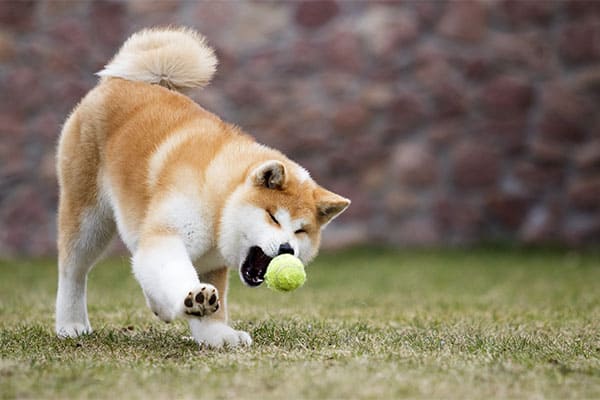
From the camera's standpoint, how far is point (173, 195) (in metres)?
3.61

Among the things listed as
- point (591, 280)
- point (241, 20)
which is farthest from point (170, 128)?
point (241, 20)

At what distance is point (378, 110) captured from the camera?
849cm

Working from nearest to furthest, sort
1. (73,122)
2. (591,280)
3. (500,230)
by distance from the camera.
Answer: (73,122) → (591,280) → (500,230)

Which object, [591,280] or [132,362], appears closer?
[132,362]

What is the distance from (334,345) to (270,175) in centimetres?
67

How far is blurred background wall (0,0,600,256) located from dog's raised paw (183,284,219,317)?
519cm

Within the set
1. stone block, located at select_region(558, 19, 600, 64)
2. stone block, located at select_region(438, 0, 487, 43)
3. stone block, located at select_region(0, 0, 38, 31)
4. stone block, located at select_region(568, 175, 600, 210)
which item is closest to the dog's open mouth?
stone block, located at select_region(0, 0, 38, 31)

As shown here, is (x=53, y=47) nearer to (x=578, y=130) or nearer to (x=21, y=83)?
(x=21, y=83)

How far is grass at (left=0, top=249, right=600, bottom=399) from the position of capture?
9.31 ft

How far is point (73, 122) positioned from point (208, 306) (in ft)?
4.70

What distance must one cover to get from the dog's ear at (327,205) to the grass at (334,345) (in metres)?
0.48

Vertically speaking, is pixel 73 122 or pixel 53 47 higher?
pixel 53 47

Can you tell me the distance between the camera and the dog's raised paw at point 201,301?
321 centimetres

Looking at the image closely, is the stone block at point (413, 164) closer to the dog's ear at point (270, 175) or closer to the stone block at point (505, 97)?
the stone block at point (505, 97)
